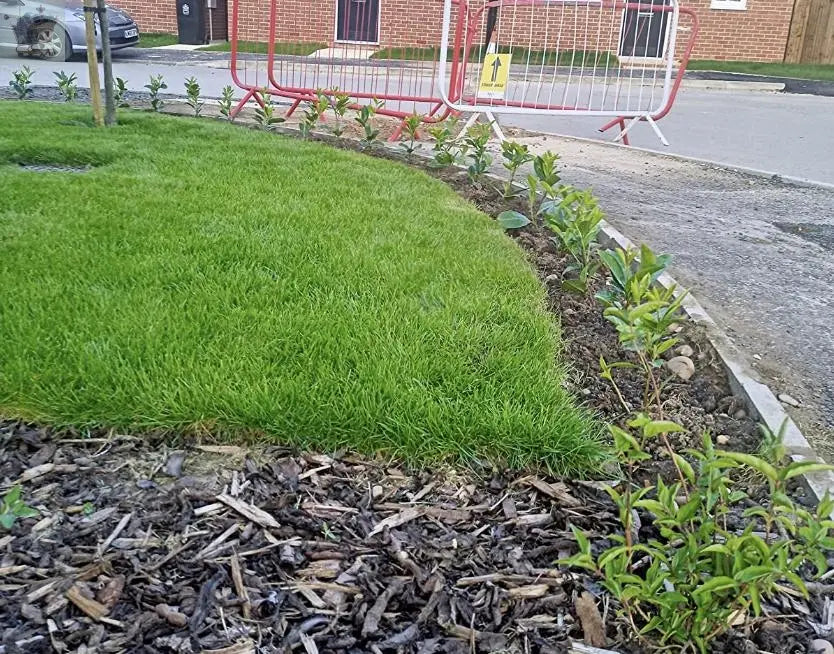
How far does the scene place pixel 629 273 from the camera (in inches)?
111

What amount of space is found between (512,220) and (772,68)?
19605 mm

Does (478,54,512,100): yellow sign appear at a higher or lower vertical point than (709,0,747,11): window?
lower

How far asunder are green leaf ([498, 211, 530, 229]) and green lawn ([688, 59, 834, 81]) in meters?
17.5

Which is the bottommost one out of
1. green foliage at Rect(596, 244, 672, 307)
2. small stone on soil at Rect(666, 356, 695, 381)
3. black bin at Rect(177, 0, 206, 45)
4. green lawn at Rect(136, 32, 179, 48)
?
small stone on soil at Rect(666, 356, 695, 381)

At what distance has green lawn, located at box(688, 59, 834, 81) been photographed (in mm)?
19297

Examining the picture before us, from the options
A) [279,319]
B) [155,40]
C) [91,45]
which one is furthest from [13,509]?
[155,40]

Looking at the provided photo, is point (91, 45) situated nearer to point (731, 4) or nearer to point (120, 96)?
point (120, 96)

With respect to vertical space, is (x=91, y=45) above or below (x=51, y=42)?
below

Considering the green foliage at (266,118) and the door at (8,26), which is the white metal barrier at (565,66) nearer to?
the green foliage at (266,118)

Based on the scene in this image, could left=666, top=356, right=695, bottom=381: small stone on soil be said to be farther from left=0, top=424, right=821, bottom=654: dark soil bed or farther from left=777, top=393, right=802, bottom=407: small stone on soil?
left=0, top=424, right=821, bottom=654: dark soil bed

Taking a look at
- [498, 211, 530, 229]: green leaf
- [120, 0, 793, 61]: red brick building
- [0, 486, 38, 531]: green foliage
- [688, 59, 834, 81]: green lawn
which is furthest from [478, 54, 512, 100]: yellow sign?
[688, 59, 834, 81]: green lawn

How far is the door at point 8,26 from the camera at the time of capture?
46.5 ft

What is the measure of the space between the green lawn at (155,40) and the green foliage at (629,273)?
1951cm

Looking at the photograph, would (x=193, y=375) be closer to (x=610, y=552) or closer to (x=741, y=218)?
(x=610, y=552)
